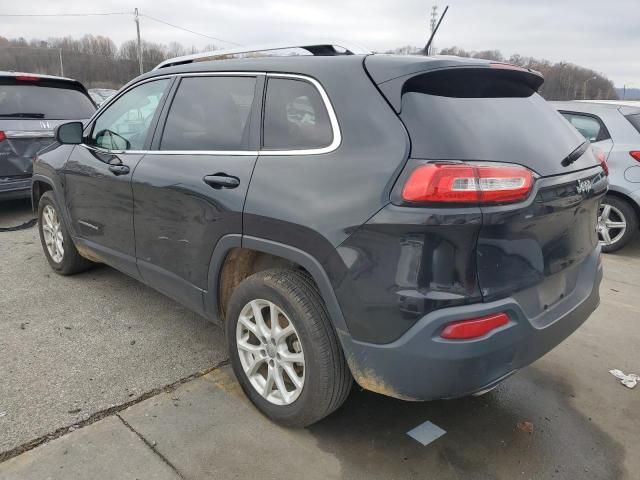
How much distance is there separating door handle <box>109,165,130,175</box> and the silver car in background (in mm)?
4524

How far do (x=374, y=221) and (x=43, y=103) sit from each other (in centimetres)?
587

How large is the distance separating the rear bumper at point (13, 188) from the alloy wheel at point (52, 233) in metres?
1.87

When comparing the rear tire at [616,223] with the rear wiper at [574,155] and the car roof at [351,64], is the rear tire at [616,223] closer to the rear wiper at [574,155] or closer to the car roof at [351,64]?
the rear wiper at [574,155]

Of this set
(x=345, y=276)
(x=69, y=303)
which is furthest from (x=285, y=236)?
(x=69, y=303)

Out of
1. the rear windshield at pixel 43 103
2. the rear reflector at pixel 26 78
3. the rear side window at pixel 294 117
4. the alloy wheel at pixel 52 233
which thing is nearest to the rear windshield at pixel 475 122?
the rear side window at pixel 294 117

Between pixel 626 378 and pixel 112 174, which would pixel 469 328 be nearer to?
pixel 626 378

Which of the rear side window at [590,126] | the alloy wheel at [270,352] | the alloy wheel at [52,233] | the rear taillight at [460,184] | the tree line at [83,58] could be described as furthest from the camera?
the tree line at [83,58]

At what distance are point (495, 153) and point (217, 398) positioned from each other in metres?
1.89

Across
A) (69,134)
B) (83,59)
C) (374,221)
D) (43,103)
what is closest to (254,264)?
(374,221)

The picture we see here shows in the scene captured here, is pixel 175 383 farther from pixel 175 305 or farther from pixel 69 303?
pixel 69 303

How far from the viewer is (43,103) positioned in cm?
631

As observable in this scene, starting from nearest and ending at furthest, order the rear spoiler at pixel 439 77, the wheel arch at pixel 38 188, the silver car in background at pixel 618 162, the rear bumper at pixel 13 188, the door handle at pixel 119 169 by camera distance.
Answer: the rear spoiler at pixel 439 77
the door handle at pixel 119 169
the wheel arch at pixel 38 188
the silver car in background at pixel 618 162
the rear bumper at pixel 13 188

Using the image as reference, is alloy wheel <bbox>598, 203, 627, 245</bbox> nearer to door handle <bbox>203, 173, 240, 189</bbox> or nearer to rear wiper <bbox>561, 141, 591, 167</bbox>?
rear wiper <bbox>561, 141, 591, 167</bbox>

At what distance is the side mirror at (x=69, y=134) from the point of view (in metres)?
3.73
